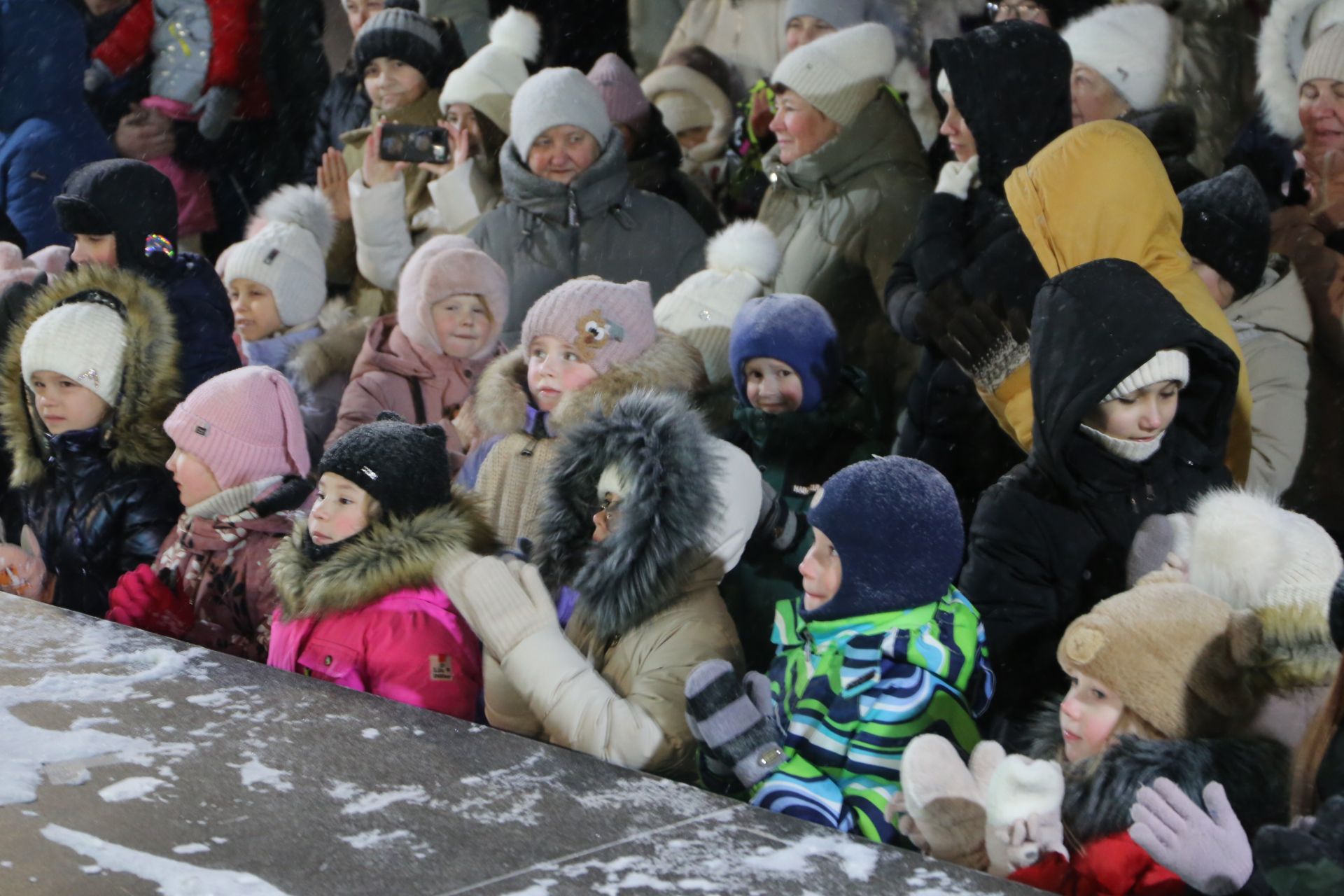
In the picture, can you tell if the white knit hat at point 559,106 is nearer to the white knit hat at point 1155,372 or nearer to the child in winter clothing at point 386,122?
the child in winter clothing at point 386,122

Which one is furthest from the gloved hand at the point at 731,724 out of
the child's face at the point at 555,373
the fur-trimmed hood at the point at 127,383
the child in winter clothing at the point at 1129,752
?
the fur-trimmed hood at the point at 127,383

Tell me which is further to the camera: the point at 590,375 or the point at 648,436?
the point at 590,375

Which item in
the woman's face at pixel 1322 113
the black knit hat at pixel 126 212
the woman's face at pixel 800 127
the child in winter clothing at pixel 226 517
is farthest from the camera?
the black knit hat at pixel 126 212

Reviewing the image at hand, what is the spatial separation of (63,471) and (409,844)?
238 centimetres

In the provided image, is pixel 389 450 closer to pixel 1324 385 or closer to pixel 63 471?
pixel 63 471

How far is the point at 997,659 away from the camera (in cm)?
326

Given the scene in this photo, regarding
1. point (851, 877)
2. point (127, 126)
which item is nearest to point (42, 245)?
point (127, 126)

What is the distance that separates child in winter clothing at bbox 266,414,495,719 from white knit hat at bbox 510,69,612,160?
1.18m

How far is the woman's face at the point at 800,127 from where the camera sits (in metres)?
4.08

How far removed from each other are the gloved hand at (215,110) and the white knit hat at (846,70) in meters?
2.36

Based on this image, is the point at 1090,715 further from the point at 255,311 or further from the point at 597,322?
the point at 255,311

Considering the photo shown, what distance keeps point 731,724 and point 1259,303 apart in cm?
139

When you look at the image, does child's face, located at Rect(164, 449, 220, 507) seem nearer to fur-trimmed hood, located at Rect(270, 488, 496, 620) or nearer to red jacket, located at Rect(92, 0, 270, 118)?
fur-trimmed hood, located at Rect(270, 488, 496, 620)

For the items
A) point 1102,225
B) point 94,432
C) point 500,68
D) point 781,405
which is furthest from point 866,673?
point 94,432
